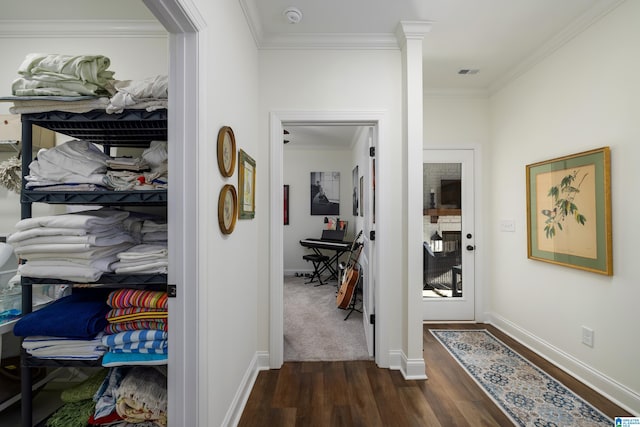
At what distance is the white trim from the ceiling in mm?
985

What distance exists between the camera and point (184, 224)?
3.90ft

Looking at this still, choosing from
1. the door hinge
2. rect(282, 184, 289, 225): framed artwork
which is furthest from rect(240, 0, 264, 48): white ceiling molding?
rect(282, 184, 289, 225): framed artwork

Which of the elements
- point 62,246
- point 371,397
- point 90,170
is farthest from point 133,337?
point 371,397

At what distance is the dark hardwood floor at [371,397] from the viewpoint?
1747mm

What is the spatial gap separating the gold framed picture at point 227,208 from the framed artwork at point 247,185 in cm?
16

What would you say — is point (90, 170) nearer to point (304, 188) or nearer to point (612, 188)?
point (612, 188)

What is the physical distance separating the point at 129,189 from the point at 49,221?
0.33m

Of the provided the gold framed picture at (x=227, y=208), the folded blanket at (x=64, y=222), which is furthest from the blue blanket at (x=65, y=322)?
the gold framed picture at (x=227, y=208)

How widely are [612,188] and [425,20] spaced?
1.83 metres

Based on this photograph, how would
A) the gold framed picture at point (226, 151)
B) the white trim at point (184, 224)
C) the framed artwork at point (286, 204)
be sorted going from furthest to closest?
the framed artwork at point (286, 204) → the gold framed picture at point (226, 151) → the white trim at point (184, 224)

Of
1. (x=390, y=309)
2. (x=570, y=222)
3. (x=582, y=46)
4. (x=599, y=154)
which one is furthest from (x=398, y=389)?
(x=582, y=46)

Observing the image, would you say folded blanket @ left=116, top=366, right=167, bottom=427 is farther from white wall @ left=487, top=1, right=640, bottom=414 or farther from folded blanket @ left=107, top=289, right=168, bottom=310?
white wall @ left=487, top=1, right=640, bottom=414

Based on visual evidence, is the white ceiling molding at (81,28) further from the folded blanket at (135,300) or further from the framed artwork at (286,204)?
the framed artwork at (286,204)

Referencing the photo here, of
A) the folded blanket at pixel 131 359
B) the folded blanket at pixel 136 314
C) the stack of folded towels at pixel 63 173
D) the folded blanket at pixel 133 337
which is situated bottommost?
the folded blanket at pixel 131 359
